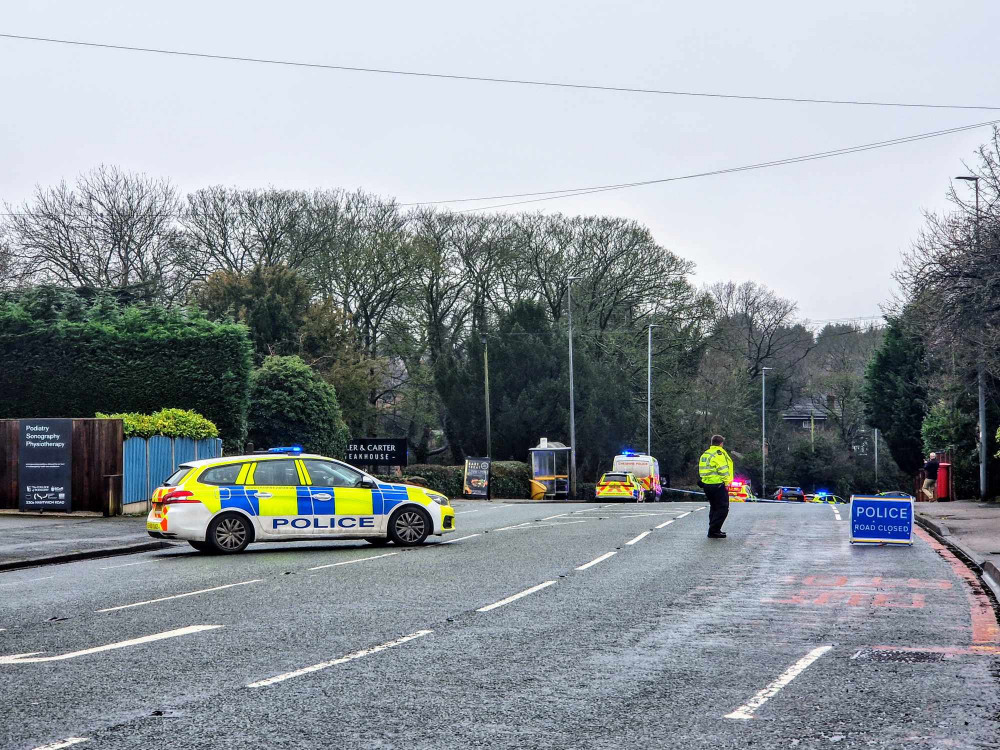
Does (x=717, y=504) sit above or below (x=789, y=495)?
above

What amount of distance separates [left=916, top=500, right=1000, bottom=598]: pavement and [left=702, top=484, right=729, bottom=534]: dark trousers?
3.45m

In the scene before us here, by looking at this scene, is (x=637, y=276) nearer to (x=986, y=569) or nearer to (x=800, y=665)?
(x=986, y=569)

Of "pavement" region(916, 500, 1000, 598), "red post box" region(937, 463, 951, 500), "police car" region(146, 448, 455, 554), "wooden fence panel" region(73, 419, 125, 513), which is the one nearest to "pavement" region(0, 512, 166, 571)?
"wooden fence panel" region(73, 419, 125, 513)

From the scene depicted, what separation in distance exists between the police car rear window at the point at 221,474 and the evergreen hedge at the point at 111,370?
17.0 meters

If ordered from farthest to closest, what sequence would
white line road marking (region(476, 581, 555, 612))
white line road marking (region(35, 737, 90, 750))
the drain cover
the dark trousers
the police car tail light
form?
the dark trousers → the police car tail light → white line road marking (region(476, 581, 555, 612)) → the drain cover → white line road marking (region(35, 737, 90, 750))

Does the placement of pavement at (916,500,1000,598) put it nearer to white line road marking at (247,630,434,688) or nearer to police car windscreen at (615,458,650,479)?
white line road marking at (247,630,434,688)

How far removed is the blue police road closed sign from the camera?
1877cm

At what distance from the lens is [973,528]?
2167cm

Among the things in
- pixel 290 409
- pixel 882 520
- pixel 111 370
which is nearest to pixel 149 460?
pixel 111 370

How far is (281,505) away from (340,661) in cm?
1007

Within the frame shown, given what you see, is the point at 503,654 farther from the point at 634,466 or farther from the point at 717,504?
the point at 634,466

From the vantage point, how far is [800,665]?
27.0 feet

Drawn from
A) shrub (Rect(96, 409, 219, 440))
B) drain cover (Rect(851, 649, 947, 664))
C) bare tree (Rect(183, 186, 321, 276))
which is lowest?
drain cover (Rect(851, 649, 947, 664))

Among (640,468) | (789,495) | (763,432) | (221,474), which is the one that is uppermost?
(763,432)
